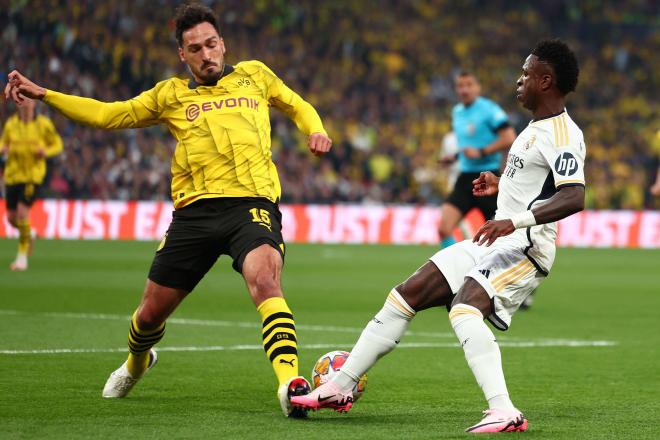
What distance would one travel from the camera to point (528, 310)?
1388 cm

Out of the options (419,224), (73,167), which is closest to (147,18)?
(73,167)

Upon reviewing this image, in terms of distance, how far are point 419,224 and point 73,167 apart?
26.0 ft

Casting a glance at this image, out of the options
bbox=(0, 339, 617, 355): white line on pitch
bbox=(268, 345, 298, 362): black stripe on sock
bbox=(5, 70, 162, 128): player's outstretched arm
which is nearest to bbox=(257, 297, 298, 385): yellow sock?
bbox=(268, 345, 298, 362): black stripe on sock

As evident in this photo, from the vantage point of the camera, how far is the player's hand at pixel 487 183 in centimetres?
670

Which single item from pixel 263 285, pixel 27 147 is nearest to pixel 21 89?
pixel 263 285

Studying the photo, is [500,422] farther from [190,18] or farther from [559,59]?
[190,18]

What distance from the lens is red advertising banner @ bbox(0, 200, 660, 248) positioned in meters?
26.8

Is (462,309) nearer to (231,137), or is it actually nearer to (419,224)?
(231,137)

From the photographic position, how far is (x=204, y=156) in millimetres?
6992

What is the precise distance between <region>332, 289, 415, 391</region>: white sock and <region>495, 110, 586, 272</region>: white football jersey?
2.24 feet

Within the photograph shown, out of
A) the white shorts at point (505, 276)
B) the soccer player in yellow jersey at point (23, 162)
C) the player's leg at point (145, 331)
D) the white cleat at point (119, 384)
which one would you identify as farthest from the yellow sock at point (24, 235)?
the white shorts at point (505, 276)

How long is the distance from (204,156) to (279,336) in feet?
3.82

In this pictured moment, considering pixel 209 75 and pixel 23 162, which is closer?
pixel 209 75

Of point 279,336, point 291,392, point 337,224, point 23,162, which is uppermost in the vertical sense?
point 279,336
